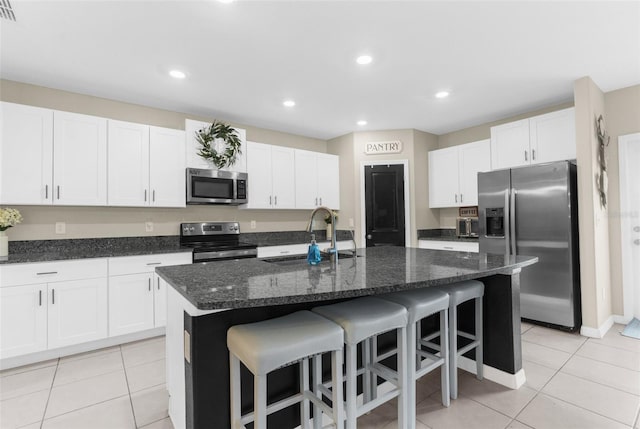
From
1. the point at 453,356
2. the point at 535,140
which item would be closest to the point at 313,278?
the point at 453,356

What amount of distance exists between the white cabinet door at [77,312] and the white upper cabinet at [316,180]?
2.61 m

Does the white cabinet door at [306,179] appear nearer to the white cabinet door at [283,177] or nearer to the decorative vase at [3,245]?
the white cabinet door at [283,177]

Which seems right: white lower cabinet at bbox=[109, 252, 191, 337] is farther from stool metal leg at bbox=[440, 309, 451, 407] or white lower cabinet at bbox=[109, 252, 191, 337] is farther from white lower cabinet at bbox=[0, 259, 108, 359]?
stool metal leg at bbox=[440, 309, 451, 407]

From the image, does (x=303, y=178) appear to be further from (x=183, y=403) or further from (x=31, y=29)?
(x=183, y=403)

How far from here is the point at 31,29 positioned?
2.21m

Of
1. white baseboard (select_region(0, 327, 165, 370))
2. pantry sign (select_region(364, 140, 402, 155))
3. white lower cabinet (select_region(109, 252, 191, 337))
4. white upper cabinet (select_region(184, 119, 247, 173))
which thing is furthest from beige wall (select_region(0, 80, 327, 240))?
pantry sign (select_region(364, 140, 402, 155))

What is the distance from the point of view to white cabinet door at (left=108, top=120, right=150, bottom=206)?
3.23 m

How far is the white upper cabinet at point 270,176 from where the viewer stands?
4.17 m

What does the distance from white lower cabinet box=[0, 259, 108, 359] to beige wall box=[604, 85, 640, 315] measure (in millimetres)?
5328

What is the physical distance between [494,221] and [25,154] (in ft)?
16.2

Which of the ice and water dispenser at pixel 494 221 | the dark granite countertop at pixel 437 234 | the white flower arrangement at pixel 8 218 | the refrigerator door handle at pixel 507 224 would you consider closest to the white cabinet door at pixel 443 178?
the dark granite countertop at pixel 437 234

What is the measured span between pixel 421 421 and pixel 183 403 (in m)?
1.35

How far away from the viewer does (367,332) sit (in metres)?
1.49

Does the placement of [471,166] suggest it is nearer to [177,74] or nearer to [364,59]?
[364,59]
